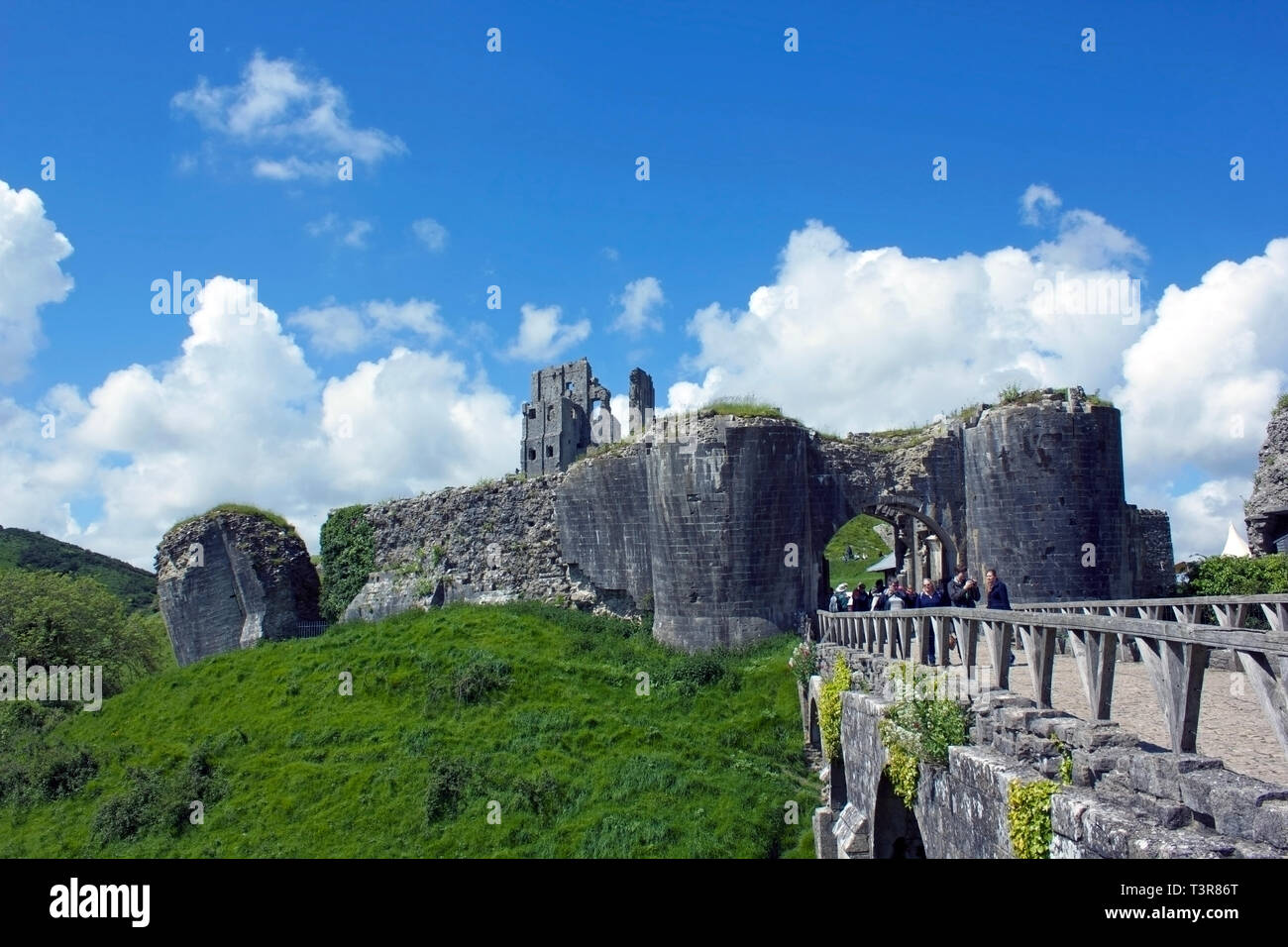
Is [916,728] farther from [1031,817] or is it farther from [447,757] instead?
[447,757]

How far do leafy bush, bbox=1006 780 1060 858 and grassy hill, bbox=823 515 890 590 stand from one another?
3933 centimetres

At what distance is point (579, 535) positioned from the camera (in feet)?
90.3

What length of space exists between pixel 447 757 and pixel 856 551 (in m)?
40.2

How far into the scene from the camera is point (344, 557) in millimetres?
33188

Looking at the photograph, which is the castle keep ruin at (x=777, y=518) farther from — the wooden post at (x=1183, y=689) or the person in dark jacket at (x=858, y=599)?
the wooden post at (x=1183, y=689)

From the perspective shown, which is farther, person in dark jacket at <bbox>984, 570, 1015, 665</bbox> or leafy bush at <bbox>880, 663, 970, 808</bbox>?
person in dark jacket at <bbox>984, 570, 1015, 665</bbox>

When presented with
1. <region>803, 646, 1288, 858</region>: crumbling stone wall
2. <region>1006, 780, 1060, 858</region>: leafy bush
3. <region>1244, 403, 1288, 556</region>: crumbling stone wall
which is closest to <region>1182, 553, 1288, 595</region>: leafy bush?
<region>1244, 403, 1288, 556</region>: crumbling stone wall

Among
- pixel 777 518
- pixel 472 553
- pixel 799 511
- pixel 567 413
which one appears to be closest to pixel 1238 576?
pixel 799 511

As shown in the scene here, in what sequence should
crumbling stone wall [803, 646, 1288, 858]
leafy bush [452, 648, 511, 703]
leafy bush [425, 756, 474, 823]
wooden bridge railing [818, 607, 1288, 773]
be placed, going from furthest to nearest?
leafy bush [452, 648, 511, 703]
leafy bush [425, 756, 474, 823]
wooden bridge railing [818, 607, 1288, 773]
crumbling stone wall [803, 646, 1288, 858]

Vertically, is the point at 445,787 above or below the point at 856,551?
below

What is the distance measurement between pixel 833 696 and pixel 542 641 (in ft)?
36.2

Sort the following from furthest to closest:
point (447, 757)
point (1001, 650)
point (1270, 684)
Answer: point (447, 757) < point (1001, 650) < point (1270, 684)

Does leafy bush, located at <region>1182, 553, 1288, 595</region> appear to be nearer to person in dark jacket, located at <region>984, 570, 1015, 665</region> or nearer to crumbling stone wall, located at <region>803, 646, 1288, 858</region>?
person in dark jacket, located at <region>984, 570, 1015, 665</region>

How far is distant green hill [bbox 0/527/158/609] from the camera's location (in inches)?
3531
